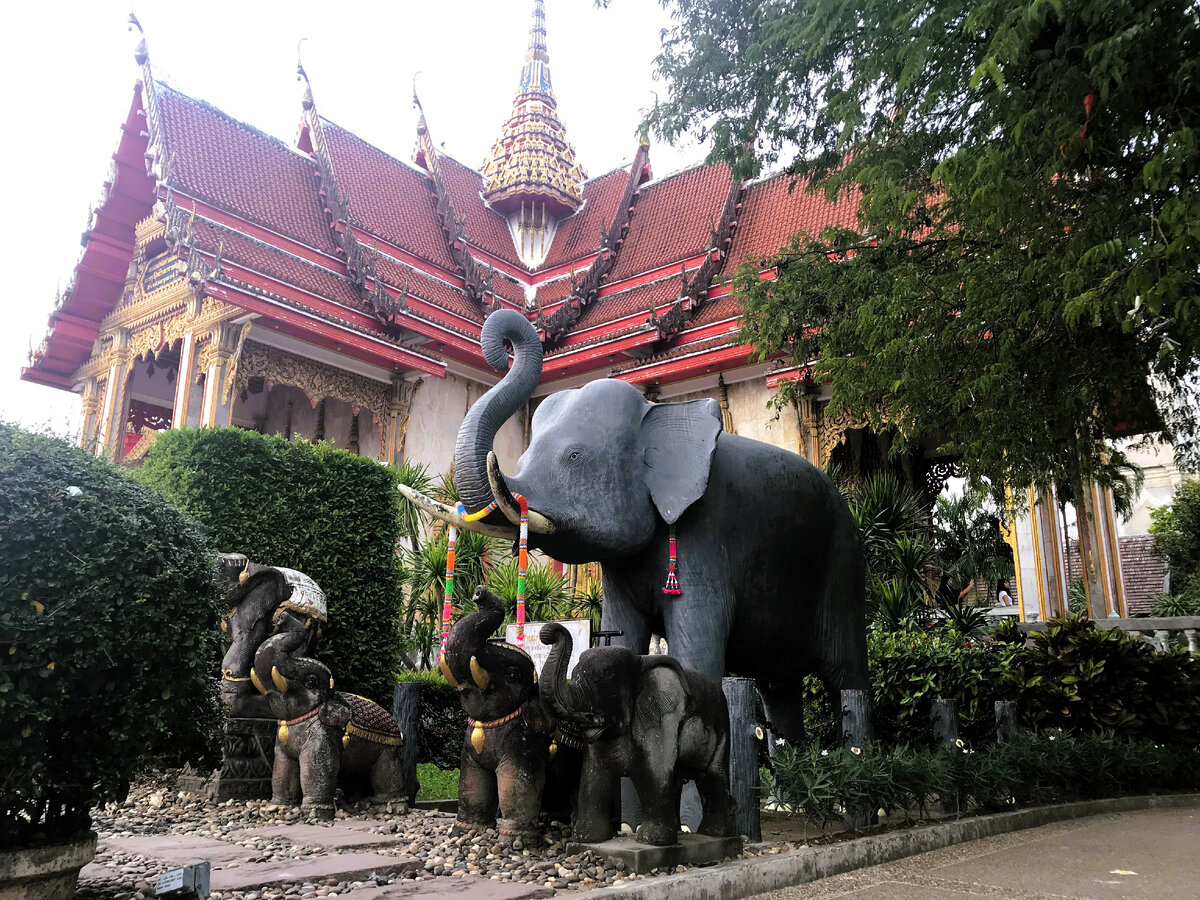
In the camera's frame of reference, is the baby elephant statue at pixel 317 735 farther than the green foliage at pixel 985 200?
Yes

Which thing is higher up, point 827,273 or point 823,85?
point 823,85

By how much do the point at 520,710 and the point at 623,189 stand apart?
18.5 meters

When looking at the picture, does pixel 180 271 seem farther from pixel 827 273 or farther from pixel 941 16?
pixel 941 16

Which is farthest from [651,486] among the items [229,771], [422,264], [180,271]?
[422,264]

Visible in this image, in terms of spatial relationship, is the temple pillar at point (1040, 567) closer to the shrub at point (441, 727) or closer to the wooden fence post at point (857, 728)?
the shrub at point (441, 727)

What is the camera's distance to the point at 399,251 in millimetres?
17547

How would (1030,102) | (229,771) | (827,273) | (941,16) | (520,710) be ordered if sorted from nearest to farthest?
1. (520,710)
2. (941,16)
3. (1030,102)
4. (229,771)
5. (827,273)

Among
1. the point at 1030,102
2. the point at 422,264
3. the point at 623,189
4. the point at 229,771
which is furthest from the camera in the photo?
the point at 623,189

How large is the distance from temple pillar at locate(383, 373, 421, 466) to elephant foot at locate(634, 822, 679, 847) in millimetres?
12112

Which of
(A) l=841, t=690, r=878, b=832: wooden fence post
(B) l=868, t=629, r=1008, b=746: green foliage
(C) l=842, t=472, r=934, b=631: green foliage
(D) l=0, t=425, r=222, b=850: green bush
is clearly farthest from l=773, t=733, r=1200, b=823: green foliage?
(C) l=842, t=472, r=934, b=631: green foliage

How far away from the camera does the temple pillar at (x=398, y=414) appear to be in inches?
601

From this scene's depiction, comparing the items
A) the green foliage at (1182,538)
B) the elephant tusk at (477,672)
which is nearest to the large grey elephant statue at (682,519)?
the elephant tusk at (477,672)

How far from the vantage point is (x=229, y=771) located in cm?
599

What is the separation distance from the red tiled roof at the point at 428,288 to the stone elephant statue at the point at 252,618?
10269 millimetres
